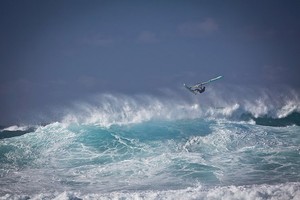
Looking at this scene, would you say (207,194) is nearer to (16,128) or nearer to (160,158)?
(160,158)

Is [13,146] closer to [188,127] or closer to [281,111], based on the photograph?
[188,127]

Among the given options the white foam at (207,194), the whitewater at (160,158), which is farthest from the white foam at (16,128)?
the white foam at (207,194)

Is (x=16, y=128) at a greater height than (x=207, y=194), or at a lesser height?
greater

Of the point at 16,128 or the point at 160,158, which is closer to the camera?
the point at 160,158

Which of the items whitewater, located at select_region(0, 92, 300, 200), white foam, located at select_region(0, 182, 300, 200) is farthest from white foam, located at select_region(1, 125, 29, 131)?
white foam, located at select_region(0, 182, 300, 200)

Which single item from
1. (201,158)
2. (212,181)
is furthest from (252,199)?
(201,158)

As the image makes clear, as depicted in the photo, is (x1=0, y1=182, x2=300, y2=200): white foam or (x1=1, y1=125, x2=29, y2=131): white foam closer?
(x1=0, y1=182, x2=300, y2=200): white foam

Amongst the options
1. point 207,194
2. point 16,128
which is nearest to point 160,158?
point 207,194

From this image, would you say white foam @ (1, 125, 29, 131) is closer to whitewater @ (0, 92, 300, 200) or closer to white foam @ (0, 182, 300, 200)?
whitewater @ (0, 92, 300, 200)

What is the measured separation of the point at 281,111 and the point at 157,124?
36.6 ft

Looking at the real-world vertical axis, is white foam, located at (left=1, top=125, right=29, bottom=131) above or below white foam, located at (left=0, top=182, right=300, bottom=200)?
above

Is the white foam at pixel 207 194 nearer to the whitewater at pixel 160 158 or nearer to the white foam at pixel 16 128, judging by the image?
the whitewater at pixel 160 158

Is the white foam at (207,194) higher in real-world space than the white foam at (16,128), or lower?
lower

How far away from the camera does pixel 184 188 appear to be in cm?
1270
